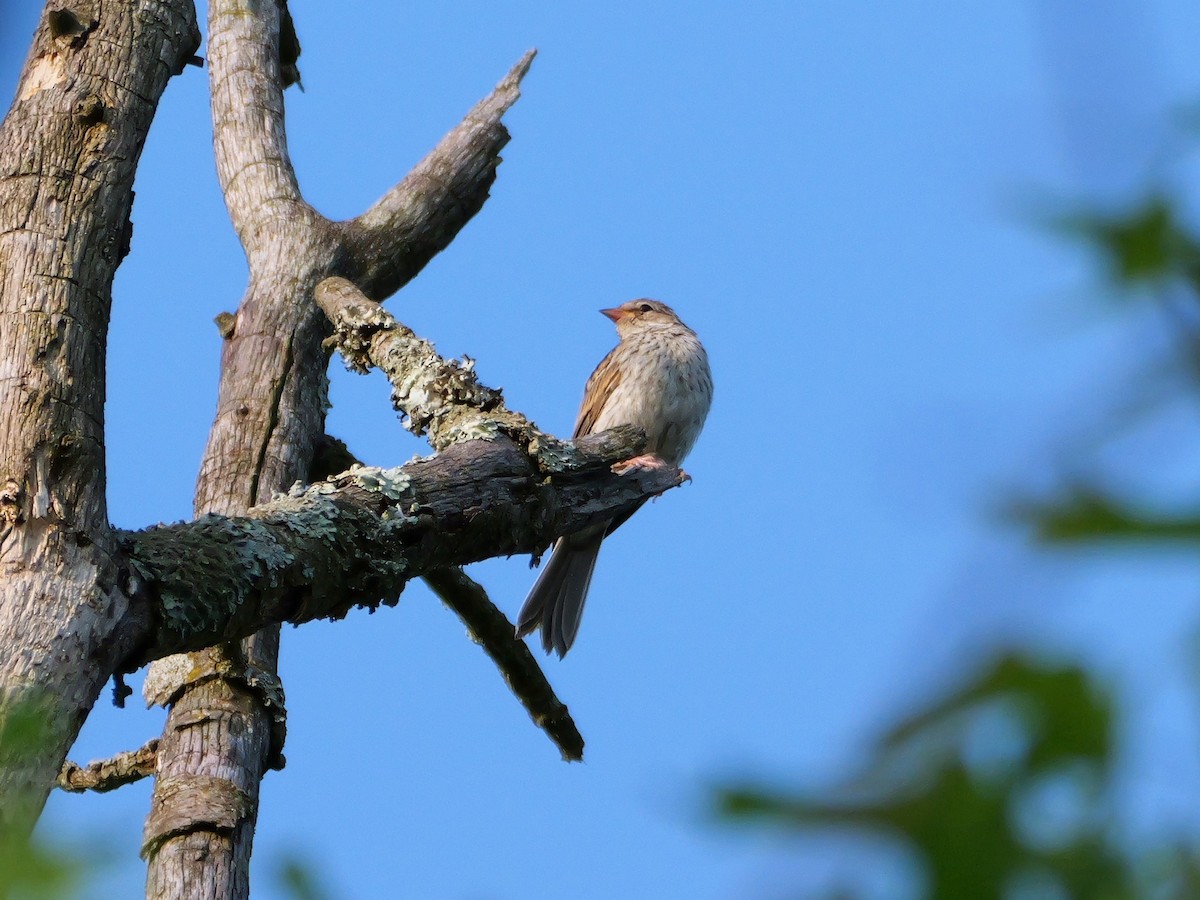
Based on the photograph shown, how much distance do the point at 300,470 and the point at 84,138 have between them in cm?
195

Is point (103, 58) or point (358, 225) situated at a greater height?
point (358, 225)

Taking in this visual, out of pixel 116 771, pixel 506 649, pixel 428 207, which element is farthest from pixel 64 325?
pixel 428 207

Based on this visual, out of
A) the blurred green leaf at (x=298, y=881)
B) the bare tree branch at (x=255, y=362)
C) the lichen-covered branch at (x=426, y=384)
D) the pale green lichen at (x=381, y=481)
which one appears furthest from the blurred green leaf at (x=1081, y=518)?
the lichen-covered branch at (x=426, y=384)

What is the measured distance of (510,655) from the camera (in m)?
5.33

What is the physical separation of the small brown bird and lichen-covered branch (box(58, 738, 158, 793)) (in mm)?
2215

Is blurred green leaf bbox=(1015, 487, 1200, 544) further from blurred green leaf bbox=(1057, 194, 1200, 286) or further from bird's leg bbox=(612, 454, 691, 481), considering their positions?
bird's leg bbox=(612, 454, 691, 481)

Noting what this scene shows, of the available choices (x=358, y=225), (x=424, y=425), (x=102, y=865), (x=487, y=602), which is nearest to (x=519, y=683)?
(x=487, y=602)

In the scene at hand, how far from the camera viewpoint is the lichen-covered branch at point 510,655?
5273mm

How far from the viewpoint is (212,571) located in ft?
10.8

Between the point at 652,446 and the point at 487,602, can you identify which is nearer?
the point at 487,602

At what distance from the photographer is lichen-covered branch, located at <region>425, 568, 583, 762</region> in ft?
17.3

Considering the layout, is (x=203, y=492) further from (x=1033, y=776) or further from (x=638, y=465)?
(x=1033, y=776)

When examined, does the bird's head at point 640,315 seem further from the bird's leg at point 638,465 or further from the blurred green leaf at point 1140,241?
the blurred green leaf at point 1140,241

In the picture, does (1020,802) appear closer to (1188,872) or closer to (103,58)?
(1188,872)
